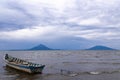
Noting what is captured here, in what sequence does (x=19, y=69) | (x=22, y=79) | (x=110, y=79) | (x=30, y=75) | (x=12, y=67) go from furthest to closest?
(x=12, y=67) → (x=19, y=69) → (x=30, y=75) → (x=22, y=79) → (x=110, y=79)

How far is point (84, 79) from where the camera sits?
2809 centimetres

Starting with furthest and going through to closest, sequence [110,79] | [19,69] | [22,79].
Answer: [19,69] < [22,79] < [110,79]

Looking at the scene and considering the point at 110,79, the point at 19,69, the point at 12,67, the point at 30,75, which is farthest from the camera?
the point at 12,67

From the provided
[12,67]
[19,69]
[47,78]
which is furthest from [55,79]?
[12,67]

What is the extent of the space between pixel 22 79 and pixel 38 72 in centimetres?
472

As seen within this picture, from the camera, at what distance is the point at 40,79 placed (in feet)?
97.0

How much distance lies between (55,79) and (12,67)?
16.3 m

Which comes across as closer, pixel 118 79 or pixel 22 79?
pixel 118 79

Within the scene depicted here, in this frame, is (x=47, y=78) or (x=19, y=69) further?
(x=19, y=69)

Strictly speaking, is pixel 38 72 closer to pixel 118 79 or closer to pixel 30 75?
pixel 30 75

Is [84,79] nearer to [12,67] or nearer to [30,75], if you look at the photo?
[30,75]

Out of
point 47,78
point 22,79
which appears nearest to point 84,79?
point 47,78

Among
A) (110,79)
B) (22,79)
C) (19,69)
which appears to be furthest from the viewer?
(19,69)

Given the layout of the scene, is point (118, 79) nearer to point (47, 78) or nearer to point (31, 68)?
point (47, 78)
